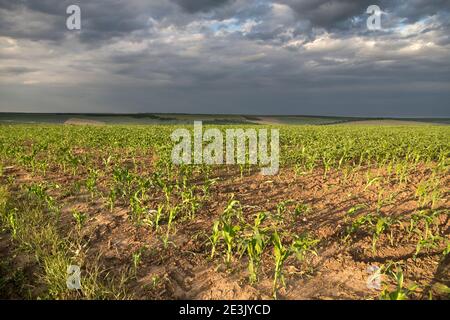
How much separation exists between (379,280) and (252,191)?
3.71m

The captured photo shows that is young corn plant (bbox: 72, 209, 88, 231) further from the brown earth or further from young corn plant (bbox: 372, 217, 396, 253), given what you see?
young corn plant (bbox: 372, 217, 396, 253)

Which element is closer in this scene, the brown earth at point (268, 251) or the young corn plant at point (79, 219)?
the brown earth at point (268, 251)

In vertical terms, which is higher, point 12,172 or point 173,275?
point 12,172

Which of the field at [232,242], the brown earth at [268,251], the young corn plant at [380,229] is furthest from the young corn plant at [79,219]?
the young corn plant at [380,229]

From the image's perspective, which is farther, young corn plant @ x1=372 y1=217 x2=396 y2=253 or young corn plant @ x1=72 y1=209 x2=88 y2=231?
young corn plant @ x1=72 y1=209 x2=88 y2=231

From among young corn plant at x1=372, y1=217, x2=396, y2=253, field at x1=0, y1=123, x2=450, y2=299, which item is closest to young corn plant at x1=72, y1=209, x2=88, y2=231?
field at x1=0, y1=123, x2=450, y2=299

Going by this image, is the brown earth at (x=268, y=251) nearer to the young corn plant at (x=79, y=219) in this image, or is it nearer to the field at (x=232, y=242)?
the field at (x=232, y=242)

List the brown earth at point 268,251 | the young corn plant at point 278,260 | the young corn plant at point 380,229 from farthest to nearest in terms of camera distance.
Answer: the young corn plant at point 380,229 → the brown earth at point 268,251 → the young corn plant at point 278,260

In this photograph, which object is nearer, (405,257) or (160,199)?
(405,257)

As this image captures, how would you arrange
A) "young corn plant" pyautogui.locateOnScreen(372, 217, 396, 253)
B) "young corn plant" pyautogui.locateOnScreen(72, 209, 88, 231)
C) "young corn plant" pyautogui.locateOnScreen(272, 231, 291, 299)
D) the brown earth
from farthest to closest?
"young corn plant" pyautogui.locateOnScreen(72, 209, 88, 231)
"young corn plant" pyautogui.locateOnScreen(372, 217, 396, 253)
the brown earth
"young corn plant" pyautogui.locateOnScreen(272, 231, 291, 299)

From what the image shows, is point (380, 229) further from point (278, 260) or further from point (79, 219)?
point (79, 219)
